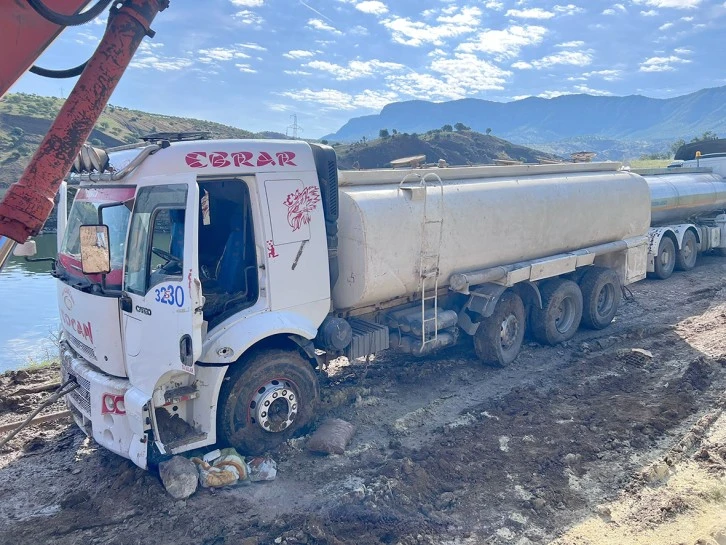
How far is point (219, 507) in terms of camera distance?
15.4 ft

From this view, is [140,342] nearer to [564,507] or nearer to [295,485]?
[295,485]

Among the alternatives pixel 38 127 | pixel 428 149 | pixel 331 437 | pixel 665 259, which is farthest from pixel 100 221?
pixel 38 127

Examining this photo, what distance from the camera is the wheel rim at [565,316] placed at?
29.7 feet

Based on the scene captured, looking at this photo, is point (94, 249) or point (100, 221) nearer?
point (94, 249)

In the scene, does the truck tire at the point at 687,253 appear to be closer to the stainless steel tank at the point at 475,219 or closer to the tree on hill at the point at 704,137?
the stainless steel tank at the point at 475,219

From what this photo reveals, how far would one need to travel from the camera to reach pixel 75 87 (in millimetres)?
4023

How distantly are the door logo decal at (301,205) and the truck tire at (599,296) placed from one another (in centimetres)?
569

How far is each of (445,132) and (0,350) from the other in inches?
2073

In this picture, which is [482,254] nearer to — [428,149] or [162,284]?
[162,284]

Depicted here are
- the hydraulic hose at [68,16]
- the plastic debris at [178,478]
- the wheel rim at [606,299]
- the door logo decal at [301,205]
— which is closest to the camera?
the hydraulic hose at [68,16]

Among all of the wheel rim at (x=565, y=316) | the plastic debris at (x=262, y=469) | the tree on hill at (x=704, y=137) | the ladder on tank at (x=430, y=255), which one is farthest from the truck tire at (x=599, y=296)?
the tree on hill at (x=704, y=137)

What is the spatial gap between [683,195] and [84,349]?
47.5 ft

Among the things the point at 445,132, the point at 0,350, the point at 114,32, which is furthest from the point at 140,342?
the point at 445,132

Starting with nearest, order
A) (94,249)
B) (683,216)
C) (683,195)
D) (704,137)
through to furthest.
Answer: (94,249) < (683,195) < (683,216) < (704,137)
